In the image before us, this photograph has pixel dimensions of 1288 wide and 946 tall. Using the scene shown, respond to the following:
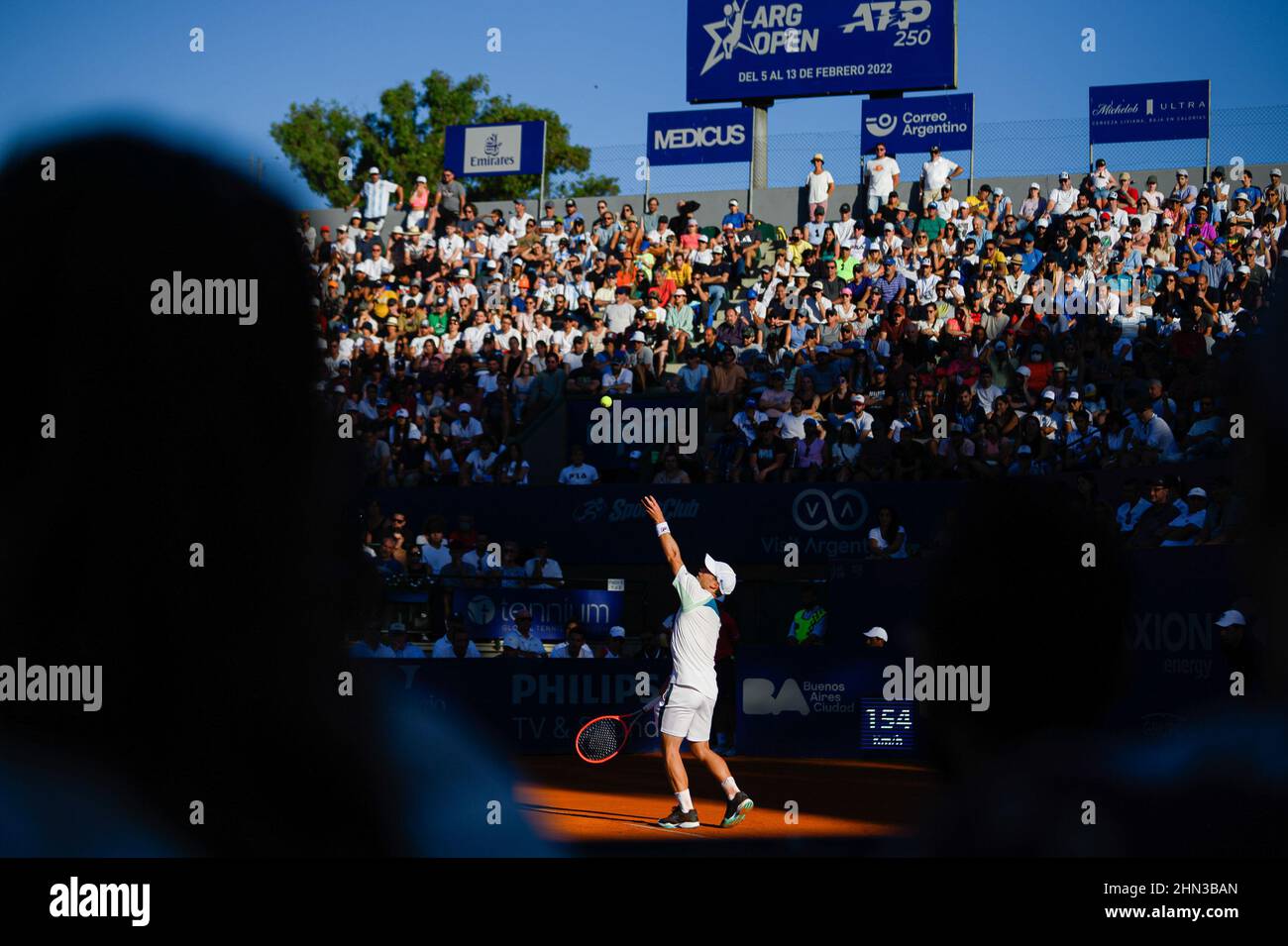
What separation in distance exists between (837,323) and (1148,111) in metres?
8.69

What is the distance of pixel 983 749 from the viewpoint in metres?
13.8

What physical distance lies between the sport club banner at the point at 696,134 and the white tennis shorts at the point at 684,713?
18.4 metres

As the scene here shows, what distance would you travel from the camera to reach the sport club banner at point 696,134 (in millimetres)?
28844

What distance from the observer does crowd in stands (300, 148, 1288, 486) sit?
17797mm

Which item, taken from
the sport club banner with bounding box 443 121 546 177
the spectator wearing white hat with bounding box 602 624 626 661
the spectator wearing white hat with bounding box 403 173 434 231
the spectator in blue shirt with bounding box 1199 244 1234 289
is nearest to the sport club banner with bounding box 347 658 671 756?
the spectator wearing white hat with bounding box 602 624 626 661

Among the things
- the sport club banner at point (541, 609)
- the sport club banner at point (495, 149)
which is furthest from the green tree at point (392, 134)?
the sport club banner at point (541, 609)

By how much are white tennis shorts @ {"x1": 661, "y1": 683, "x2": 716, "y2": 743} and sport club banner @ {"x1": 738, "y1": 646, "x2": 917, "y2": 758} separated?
4614mm

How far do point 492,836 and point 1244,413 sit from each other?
6282 millimetres

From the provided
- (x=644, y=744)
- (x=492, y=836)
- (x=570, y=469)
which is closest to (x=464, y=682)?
(x=644, y=744)

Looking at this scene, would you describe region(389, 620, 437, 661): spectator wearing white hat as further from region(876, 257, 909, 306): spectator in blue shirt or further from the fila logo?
region(876, 257, 909, 306): spectator in blue shirt

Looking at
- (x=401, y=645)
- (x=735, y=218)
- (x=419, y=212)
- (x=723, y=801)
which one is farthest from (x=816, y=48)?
(x=723, y=801)

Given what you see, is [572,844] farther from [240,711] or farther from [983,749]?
[240,711]

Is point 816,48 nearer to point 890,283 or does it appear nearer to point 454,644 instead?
point 890,283

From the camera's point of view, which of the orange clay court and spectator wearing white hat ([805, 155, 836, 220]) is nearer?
the orange clay court
